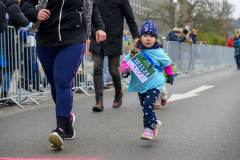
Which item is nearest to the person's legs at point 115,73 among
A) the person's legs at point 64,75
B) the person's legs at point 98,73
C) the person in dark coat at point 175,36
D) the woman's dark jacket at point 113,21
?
the woman's dark jacket at point 113,21

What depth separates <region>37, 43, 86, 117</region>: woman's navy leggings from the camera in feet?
12.2

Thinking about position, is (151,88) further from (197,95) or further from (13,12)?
(197,95)

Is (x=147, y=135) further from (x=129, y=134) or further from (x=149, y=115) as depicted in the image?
(x=129, y=134)

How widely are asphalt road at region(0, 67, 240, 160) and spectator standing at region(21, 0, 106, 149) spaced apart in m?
0.38

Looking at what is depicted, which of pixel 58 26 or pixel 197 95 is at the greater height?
pixel 58 26

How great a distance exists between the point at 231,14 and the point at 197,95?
53.3m

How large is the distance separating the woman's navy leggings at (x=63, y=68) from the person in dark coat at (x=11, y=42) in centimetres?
339

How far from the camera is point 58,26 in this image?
3766 millimetres

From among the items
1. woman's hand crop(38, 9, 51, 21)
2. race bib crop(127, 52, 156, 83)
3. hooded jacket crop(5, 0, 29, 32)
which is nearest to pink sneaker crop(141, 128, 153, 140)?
race bib crop(127, 52, 156, 83)

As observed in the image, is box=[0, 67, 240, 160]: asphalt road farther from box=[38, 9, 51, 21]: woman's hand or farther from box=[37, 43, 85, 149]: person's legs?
box=[38, 9, 51, 21]: woman's hand

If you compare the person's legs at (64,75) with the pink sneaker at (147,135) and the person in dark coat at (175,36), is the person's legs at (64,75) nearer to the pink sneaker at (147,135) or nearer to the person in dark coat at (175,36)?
the pink sneaker at (147,135)

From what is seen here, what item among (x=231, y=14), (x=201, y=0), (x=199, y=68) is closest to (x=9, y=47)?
(x=199, y=68)

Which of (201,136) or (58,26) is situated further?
(201,136)

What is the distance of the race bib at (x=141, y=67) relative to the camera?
4270mm
